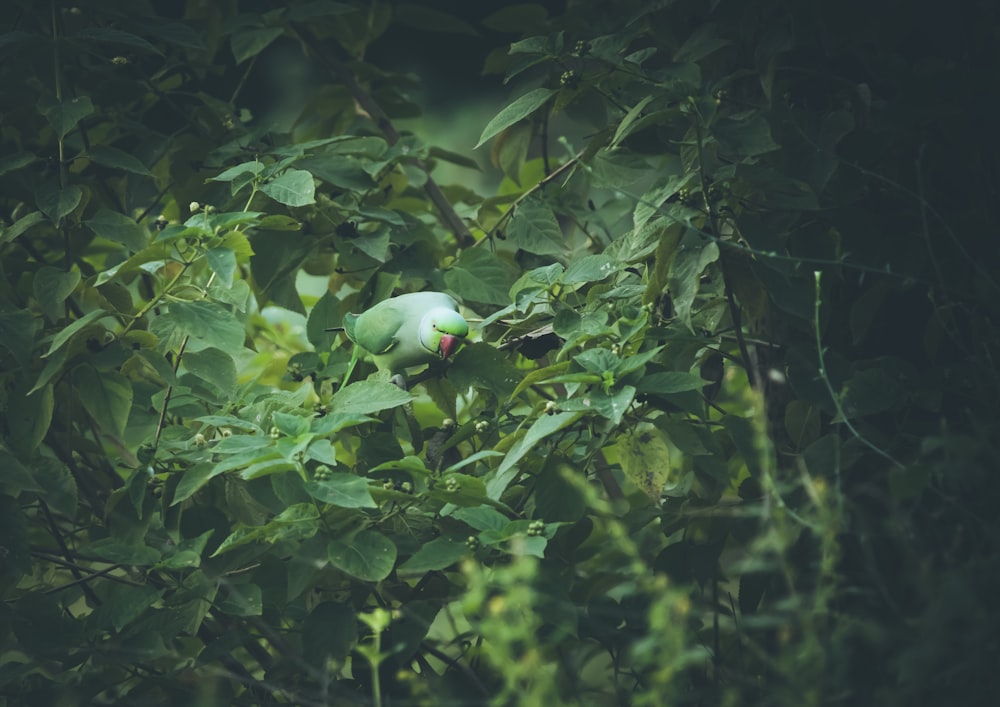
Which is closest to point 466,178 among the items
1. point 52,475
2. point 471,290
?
point 471,290

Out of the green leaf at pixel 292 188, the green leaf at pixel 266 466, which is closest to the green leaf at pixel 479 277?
the green leaf at pixel 292 188

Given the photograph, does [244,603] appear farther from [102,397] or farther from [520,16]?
[520,16]

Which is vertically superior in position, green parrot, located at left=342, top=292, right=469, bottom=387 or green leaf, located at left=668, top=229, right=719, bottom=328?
green leaf, located at left=668, top=229, right=719, bottom=328

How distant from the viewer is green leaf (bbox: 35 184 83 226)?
3.87 ft

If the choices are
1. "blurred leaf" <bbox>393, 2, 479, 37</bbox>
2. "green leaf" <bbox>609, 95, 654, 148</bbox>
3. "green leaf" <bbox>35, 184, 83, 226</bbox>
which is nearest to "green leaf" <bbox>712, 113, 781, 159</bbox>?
"green leaf" <bbox>609, 95, 654, 148</bbox>

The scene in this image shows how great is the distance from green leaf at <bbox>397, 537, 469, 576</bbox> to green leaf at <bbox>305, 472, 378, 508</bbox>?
75mm

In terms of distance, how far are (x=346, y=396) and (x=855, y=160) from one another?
2.06 feet

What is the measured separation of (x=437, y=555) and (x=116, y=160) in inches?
27.6

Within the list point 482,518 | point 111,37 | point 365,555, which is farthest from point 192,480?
point 111,37

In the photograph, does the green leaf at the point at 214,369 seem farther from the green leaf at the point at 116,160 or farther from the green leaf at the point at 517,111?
the green leaf at the point at 517,111

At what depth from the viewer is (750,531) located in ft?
3.83

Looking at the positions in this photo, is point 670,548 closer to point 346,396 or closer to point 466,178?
point 346,396

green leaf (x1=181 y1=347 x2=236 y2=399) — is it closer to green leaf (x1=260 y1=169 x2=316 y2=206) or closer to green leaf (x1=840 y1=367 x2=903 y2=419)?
green leaf (x1=260 y1=169 x2=316 y2=206)

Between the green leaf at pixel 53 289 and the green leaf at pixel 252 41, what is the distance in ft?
1.43
